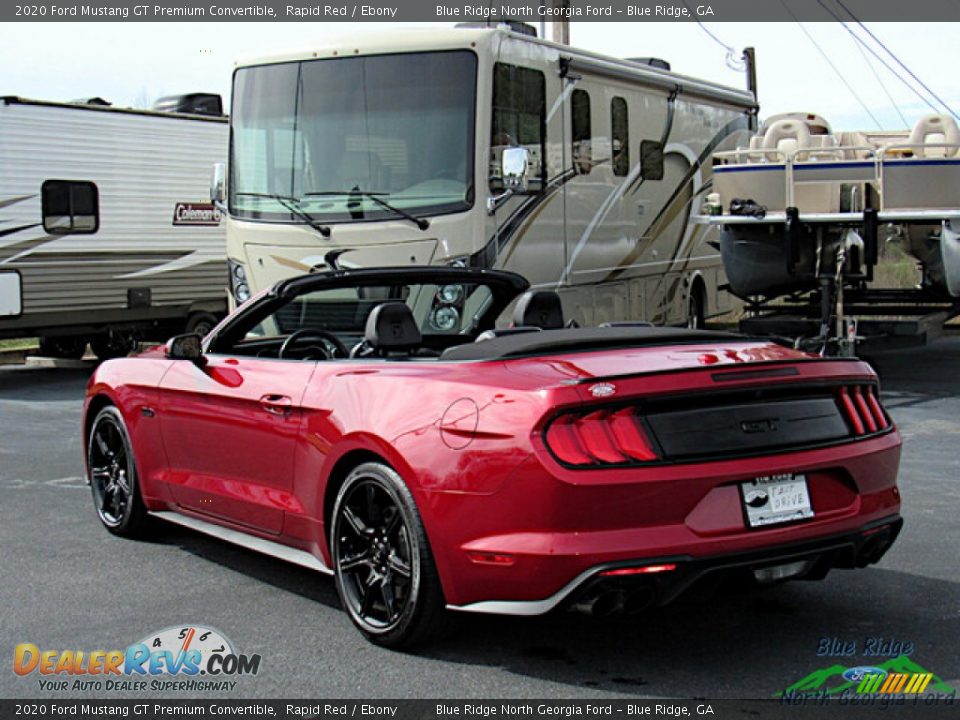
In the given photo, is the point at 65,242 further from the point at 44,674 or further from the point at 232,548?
the point at 44,674

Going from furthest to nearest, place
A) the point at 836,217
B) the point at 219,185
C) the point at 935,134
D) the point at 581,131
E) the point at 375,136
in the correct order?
the point at 581,131, the point at 935,134, the point at 836,217, the point at 219,185, the point at 375,136

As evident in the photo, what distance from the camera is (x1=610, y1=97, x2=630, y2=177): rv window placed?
14.9 m

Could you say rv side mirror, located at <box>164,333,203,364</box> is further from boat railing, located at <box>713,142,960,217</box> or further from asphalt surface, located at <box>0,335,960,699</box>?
boat railing, located at <box>713,142,960,217</box>

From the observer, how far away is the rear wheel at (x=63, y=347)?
19.5 meters

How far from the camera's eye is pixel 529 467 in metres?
4.74

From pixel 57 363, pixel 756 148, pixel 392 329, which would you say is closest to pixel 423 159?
pixel 756 148

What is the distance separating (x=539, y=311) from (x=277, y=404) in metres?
1.42

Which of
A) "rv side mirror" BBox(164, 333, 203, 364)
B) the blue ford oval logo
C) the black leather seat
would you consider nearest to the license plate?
the blue ford oval logo

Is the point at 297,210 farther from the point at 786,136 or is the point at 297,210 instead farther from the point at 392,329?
the point at 392,329

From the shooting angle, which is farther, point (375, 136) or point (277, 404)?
point (375, 136)

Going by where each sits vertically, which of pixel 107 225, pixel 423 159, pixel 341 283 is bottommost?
pixel 341 283

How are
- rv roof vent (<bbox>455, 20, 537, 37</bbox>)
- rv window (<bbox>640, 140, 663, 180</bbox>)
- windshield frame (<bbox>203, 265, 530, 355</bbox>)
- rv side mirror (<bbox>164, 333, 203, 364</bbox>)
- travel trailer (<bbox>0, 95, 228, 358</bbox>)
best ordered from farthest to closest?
travel trailer (<bbox>0, 95, 228, 358</bbox>)
rv window (<bbox>640, 140, 663, 180</bbox>)
rv roof vent (<bbox>455, 20, 537, 37</bbox>)
rv side mirror (<bbox>164, 333, 203, 364</bbox>)
windshield frame (<bbox>203, 265, 530, 355</bbox>)

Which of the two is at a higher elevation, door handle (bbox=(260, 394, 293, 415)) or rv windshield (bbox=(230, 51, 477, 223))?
rv windshield (bbox=(230, 51, 477, 223))

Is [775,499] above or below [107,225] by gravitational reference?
below
